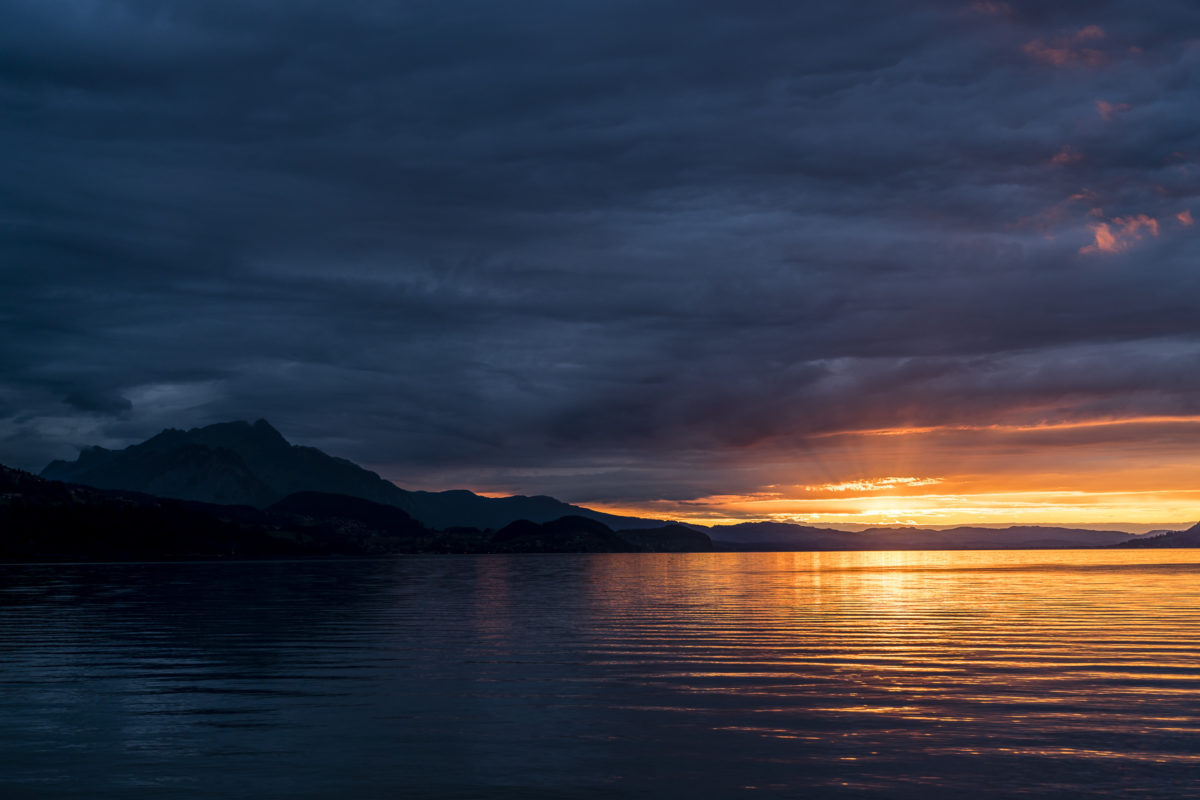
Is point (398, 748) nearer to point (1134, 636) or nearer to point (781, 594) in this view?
point (1134, 636)

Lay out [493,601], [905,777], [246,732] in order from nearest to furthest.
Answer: [905,777], [246,732], [493,601]

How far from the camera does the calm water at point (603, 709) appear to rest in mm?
22516

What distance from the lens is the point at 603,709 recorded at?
104 feet

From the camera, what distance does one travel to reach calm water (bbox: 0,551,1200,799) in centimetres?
2252

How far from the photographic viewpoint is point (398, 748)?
25.8 meters

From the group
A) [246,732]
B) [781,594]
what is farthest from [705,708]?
[781,594]

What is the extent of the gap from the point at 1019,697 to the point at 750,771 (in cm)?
1539

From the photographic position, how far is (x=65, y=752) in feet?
84.5

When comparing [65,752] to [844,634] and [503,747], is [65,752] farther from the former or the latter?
[844,634]

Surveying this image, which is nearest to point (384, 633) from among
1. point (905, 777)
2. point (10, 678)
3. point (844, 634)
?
point (10, 678)

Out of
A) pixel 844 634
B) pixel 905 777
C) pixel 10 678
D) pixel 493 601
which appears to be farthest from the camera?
pixel 493 601

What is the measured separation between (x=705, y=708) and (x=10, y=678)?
29.9 m

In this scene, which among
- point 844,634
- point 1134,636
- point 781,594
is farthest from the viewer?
point 781,594

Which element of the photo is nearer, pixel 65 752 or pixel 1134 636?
pixel 65 752
